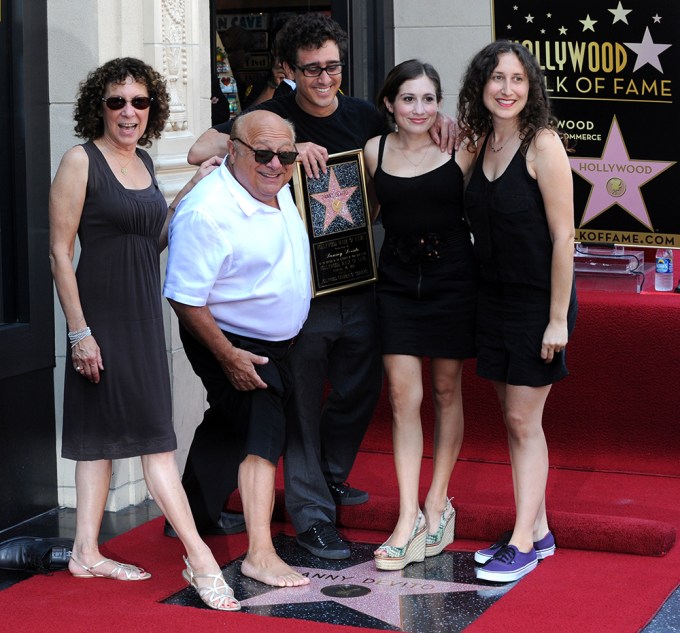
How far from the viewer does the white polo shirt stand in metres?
4.16

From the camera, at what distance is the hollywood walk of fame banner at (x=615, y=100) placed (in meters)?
5.78

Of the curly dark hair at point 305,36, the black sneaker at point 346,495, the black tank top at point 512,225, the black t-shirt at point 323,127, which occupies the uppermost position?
the curly dark hair at point 305,36

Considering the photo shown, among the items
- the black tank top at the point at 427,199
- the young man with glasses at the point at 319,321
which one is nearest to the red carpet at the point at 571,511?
the young man with glasses at the point at 319,321

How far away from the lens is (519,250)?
435cm

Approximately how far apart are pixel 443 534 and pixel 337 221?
4.02 ft

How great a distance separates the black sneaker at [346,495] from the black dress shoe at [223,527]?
39 centimetres

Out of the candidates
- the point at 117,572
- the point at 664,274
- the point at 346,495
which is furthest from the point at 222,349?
the point at 664,274

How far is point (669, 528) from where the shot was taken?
15.5 feet

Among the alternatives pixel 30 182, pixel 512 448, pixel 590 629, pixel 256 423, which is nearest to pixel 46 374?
pixel 30 182

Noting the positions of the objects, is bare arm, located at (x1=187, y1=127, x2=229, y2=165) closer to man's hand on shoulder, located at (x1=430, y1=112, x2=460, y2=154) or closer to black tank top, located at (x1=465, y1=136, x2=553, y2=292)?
man's hand on shoulder, located at (x1=430, y1=112, x2=460, y2=154)

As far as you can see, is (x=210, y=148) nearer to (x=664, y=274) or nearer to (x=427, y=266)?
(x=427, y=266)

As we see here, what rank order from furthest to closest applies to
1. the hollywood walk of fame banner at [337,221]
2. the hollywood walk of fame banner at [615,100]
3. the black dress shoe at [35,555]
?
the hollywood walk of fame banner at [615,100] → the hollywood walk of fame banner at [337,221] → the black dress shoe at [35,555]

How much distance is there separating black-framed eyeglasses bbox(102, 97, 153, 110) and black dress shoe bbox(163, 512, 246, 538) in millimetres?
1641

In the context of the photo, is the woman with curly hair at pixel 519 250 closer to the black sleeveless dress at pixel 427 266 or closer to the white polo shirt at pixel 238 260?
the black sleeveless dress at pixel 427 266
